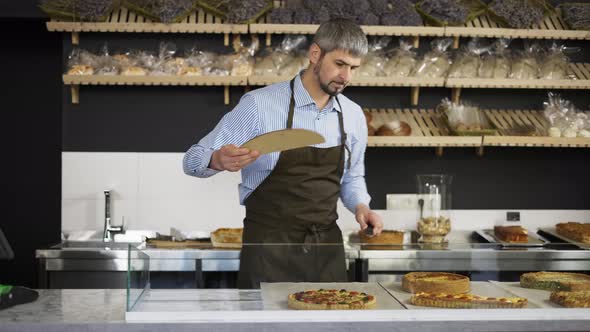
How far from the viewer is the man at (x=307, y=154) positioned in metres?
3.08

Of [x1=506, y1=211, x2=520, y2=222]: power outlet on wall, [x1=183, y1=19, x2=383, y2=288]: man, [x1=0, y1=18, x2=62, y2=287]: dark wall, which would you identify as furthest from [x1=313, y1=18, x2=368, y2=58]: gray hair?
[x1=0, y1=18, x2=62, y2=287]: dark wall

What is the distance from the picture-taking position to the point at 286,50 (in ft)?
15.8

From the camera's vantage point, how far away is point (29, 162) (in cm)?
668

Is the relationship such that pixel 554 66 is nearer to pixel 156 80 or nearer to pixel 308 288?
pixel 156 80

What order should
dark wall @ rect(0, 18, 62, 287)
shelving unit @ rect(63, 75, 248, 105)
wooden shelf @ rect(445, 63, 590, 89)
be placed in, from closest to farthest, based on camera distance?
shelving unit @ rect(63, 75, 248, 105) → wooden shelf @ rect(445, 63, 590, 89) → dark wall @ rect(0, 18, 62, 287)

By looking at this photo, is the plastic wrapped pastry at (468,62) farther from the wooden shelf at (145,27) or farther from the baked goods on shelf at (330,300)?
the baked goods on shelf at (330,300)

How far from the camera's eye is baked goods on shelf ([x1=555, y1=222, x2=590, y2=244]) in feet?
14.8

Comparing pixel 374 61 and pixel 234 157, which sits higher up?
pixel 374 61

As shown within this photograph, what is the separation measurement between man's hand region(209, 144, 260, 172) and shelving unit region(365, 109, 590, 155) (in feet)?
6.76

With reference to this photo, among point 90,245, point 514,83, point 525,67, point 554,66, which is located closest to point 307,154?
point 90,245

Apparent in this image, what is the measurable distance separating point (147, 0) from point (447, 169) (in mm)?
2020

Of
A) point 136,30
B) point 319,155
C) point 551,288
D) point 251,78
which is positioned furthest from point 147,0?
point 551,288

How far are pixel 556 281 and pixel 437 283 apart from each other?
1.19 feet

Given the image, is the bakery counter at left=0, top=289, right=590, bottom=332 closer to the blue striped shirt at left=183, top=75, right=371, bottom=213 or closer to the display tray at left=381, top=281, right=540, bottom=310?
the display tray at left=381, top=281, right=540, bottom=310
